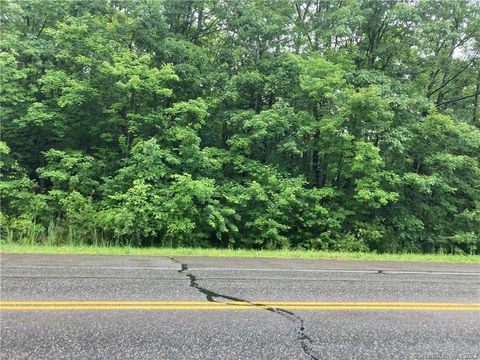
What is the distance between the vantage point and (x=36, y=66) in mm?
16125

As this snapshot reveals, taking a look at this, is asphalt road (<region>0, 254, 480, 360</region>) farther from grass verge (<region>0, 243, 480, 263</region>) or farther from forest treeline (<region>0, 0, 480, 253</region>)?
forest treeline (<region>0, 0, 480, 253</region>)

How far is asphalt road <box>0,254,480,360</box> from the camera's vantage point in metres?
3.60

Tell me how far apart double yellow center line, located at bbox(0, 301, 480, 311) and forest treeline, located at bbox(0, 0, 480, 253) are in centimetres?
877

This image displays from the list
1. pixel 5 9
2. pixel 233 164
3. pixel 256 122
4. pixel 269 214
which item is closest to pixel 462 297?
pixel 269 214

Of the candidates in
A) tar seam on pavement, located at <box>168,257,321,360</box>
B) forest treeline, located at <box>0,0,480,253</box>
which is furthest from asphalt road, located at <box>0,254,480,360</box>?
forest treeline, located at <box>0,0,480,253</box>

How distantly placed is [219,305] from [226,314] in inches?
14.3

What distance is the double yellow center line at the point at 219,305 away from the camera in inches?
179

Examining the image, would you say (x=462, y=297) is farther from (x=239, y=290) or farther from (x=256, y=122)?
(x=256, y=122)

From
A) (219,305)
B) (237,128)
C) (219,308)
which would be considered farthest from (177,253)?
(237,128)

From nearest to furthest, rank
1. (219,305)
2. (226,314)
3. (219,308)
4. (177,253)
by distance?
1. (226,314)
2. (219,308)
3. (219,305)
4. (177,253)

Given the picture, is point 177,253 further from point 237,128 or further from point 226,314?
point 237,128

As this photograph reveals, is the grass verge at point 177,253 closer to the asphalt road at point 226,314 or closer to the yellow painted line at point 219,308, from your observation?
the asphalt road at point 226,314

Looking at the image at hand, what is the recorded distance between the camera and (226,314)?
4.52 metres

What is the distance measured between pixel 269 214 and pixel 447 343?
37.7 ft
